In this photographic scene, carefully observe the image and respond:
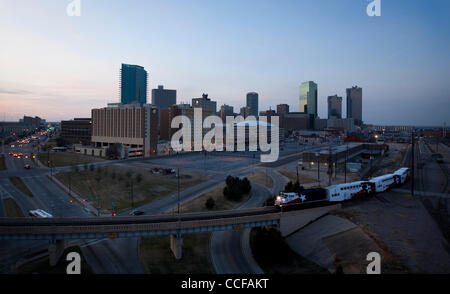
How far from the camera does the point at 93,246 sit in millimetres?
29031

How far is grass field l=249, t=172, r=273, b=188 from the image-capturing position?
58562mm

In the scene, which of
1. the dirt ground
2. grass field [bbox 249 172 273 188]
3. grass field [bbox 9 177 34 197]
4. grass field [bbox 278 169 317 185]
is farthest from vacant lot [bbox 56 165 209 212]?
the dirt ground

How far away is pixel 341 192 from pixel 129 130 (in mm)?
91836

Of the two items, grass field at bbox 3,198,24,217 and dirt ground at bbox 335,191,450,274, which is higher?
dirt ground at bbox 335,191,450,274

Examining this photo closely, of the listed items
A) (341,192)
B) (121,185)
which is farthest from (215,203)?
(121,185)

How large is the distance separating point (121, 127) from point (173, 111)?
109 feet

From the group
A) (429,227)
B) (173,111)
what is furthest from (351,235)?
(173,111)

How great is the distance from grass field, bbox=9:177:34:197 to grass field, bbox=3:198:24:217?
3.70 metres

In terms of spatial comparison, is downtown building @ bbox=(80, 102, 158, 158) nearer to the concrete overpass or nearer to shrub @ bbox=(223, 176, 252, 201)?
shrub @ bbox=(223, 176, 252, 201)

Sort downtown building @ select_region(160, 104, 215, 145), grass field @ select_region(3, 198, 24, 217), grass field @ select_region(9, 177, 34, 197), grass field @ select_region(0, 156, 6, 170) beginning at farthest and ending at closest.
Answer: downtown building @ select_region(160, 104, 215, 145) < grass field @ select_region(0, 156, 6, 170) < grass field @ select_region(9, 177, 34, 197) < grass field @ select_region(3, 198, 24, 217)

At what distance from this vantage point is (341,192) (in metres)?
39.1

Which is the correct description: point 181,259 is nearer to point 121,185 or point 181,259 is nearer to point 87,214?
point 87,214
